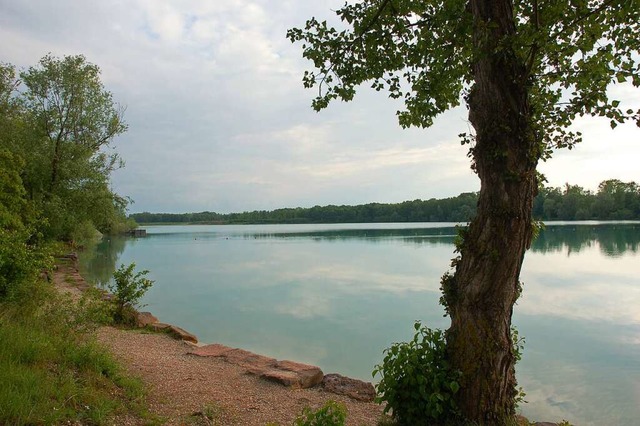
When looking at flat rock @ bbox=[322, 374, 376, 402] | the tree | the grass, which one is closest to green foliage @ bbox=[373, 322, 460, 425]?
the tree

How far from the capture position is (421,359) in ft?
14.2

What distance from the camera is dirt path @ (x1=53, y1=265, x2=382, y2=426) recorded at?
4.57 meters

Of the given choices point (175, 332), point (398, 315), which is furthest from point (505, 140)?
point (398, 315)

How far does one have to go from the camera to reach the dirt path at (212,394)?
4.57m

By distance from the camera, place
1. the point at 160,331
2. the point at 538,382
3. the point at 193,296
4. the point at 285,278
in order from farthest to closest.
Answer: the point at 285,278 < the point at 193,296 < the point at 160,331 < the point at 538,382

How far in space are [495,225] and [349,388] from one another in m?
3.27

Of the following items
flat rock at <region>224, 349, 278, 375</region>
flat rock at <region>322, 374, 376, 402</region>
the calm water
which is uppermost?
flat rock at <region>224, 349, 278, 375</region>

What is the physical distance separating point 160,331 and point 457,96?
747 centimetres

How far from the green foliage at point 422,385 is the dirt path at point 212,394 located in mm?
763

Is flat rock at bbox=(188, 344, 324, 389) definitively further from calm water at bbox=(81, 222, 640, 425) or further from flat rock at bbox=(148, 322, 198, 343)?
calm water at bbox=(81, 222, 640, 425)

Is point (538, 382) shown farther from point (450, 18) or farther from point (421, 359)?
point (450, 18)

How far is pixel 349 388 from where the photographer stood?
5945 mm

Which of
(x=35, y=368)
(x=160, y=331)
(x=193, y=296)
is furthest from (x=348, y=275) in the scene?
(x=35, y=368)

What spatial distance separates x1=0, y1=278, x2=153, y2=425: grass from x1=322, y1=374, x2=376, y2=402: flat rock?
2.50 metres
